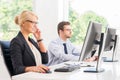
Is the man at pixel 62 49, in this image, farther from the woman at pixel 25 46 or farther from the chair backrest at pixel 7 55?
the chair backrest at pixel 7 55

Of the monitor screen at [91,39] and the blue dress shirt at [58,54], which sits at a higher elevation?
the monitor screen at [91,39]

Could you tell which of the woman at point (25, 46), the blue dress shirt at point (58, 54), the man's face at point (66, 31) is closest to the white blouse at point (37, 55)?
the woman at point (25, 46)

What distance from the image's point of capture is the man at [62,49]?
3504 millimetres

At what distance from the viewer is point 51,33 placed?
15.5ft

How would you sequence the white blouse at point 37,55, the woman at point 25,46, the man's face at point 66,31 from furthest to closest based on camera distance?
the man's face at point 66,31, the white blouse at point 37,55, the woman at point 25,46

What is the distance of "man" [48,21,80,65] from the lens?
3.50 meters

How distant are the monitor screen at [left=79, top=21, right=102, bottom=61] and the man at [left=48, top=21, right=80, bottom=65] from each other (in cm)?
118

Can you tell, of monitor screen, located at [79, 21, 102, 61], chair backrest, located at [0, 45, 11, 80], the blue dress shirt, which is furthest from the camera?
the blue dress shirt

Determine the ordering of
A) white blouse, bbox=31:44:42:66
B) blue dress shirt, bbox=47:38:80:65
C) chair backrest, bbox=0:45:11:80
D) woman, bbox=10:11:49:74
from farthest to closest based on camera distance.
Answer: blue dress shirt, bbox=47:38:80:65
white blouse, bbox=31:44:42:66
woman, bbox=10:11:49:74
chair backrest, bbox=0:45:11:80

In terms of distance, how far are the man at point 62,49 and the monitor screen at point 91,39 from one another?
1184mm

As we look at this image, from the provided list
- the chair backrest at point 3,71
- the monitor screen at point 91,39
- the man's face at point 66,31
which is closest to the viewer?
the chair backrest at point 3,71

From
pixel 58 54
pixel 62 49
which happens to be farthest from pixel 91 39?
pixel 62 49

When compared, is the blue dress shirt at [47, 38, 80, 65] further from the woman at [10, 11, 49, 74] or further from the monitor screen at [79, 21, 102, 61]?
the monitor screen at [79, 21, 102, 61]

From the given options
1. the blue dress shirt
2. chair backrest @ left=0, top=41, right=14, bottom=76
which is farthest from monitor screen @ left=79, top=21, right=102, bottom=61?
the blue dress shirt
